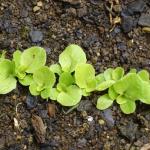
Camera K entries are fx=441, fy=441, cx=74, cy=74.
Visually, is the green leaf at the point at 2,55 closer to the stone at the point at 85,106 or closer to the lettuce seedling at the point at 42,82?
the lettuce seedling at the point at 42,82

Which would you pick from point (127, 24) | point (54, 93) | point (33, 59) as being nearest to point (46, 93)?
point (54, 93)

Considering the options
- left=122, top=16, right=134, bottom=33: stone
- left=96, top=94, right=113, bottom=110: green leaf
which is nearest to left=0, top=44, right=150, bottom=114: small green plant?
left=96, top=94, right=113, bottom=110: green leaf

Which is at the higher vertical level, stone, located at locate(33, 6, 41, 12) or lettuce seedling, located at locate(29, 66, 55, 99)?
stone, located at locate(33, 6, 41, 12)

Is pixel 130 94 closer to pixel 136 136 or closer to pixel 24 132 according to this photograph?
pixel 136 136

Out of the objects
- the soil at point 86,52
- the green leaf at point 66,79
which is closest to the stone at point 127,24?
the soil at point 86,52

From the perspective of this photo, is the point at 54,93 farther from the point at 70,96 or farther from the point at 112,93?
the point at 112,93

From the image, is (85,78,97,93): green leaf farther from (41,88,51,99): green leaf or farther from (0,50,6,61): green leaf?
(0,50,6,61): green leaf
